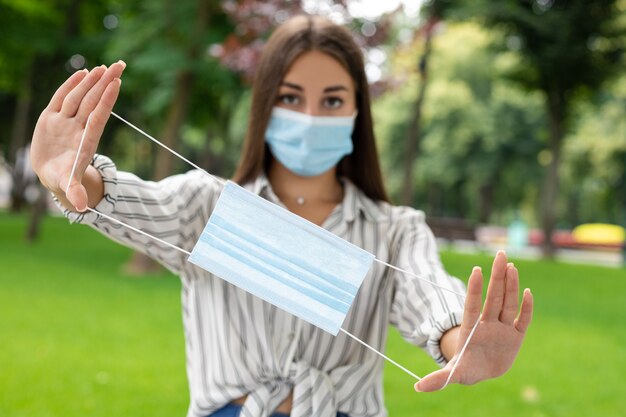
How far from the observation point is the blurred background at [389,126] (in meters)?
6.77

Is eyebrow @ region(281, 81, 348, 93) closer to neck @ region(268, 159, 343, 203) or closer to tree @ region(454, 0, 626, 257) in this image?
neck @ region(268, 159, 343, 203)

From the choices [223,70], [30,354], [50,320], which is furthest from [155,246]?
[223,70]

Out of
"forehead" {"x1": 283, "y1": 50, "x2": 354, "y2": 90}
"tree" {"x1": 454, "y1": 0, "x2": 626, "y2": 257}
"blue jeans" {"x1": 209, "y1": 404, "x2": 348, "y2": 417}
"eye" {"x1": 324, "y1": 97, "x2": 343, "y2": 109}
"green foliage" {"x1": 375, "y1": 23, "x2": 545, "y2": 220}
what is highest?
"forehead" {"x1": 283, "y1": 50, "x2": 354, "y2": 90}

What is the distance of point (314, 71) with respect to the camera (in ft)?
7.06

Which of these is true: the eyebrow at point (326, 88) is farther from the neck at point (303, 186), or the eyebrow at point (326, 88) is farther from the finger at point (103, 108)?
the finger at point (103, 108)

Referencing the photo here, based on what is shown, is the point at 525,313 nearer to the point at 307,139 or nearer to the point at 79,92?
the point at 307,139

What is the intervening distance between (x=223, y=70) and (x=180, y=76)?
2.94 ft

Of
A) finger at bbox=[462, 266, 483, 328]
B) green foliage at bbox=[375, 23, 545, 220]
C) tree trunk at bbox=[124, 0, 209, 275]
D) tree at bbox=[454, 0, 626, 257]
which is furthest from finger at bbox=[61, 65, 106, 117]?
green foliage at bbox=[375, 23, 545, 220]

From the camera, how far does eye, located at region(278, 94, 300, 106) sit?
222 centimetres

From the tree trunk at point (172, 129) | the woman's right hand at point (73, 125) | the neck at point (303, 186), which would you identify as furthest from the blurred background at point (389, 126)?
the woman's right hand at point (73, 125)

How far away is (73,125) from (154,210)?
0.37 m

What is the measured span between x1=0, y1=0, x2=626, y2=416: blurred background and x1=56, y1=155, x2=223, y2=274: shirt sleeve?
10.6 feet

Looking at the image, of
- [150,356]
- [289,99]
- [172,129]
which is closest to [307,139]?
[289,99]

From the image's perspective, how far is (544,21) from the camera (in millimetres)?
18891
